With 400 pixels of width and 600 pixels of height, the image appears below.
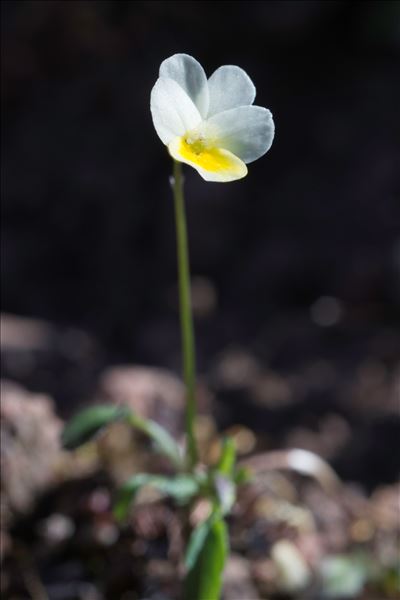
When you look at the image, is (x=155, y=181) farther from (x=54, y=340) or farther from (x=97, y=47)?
(x=54, y=340)

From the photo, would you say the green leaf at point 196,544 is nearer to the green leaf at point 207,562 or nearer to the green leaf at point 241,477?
the green leaf at point 207,562

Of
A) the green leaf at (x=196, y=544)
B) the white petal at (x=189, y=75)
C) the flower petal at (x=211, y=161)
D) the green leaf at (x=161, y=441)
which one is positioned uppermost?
the white petal at (x=189, y=75)

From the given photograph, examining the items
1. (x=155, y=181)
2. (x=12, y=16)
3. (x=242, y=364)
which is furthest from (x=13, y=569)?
(x=12, y=16)

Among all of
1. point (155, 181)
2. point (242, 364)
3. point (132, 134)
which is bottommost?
point (242, 364)

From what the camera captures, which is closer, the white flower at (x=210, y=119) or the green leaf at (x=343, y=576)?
the white flower at (x=210, y=119)

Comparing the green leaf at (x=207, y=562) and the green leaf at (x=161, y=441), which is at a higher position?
the green leaf at (x=161, y=441)

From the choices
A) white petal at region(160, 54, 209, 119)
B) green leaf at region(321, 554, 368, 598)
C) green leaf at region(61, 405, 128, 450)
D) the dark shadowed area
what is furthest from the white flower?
the dark shadowed area

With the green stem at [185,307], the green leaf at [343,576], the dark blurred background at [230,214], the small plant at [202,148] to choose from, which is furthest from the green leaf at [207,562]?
the dark blurred background at [230,214]

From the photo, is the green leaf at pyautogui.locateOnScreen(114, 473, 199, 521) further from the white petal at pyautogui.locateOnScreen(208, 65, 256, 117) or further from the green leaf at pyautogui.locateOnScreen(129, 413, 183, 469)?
the white petal at pyautogui.locateOnScreen(208, 65, 256, 117)
